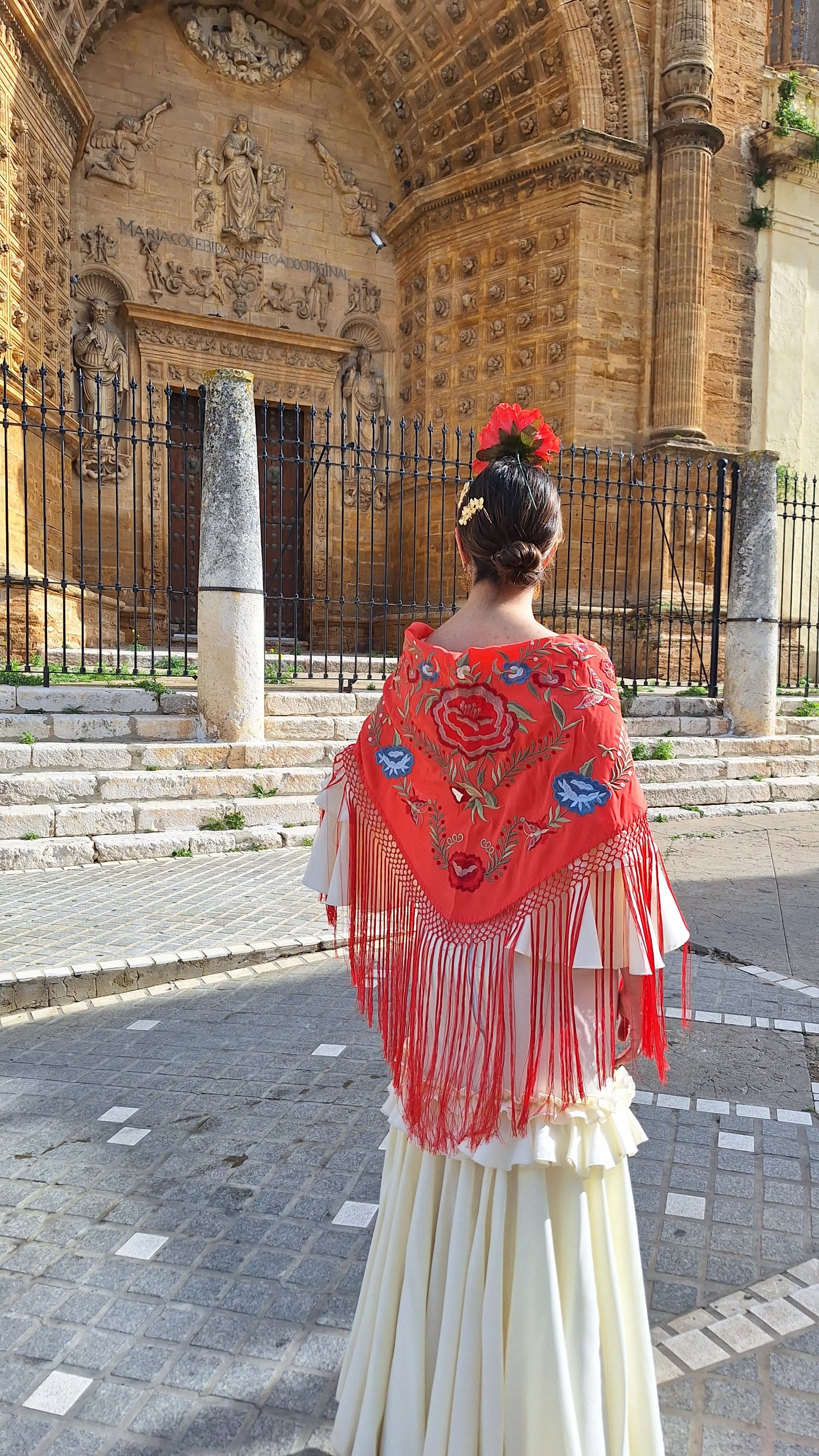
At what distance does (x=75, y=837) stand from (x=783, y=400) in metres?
12.8

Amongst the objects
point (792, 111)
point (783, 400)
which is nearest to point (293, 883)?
point (783, 400)

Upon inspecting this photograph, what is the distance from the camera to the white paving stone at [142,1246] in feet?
8.25

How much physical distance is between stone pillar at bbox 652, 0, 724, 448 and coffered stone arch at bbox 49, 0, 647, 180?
0.50 metres

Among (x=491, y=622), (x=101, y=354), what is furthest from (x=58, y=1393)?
(x=101, y=354)

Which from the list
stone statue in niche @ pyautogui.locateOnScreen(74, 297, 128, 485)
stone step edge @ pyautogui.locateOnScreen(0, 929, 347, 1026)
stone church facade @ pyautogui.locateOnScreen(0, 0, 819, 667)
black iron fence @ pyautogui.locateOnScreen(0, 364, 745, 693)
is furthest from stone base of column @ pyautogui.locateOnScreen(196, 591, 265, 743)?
stone statue in niche @ pyautogui.locateOnScreen(74, 297, 128, 485)

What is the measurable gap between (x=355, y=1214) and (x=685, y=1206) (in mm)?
921

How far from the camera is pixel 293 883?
6.18m

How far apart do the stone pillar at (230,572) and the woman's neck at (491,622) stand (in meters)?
6.08

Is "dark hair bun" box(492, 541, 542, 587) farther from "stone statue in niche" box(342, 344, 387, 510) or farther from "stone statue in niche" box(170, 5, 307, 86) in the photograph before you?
"stone statue in niche" box(170, 5, 307, 86)

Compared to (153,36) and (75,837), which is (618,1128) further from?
(153,36)

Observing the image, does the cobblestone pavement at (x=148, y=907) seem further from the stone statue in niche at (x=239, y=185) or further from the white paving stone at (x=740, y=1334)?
the stone statue in niche at (x=239, y=185)

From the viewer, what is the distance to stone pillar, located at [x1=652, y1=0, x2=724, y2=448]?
13.1 meters

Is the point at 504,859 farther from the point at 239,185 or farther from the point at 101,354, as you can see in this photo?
the point at 239,185

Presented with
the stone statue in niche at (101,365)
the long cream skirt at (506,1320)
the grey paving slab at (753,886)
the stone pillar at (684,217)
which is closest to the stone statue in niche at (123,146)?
the stone statue in niche at (101,365)
